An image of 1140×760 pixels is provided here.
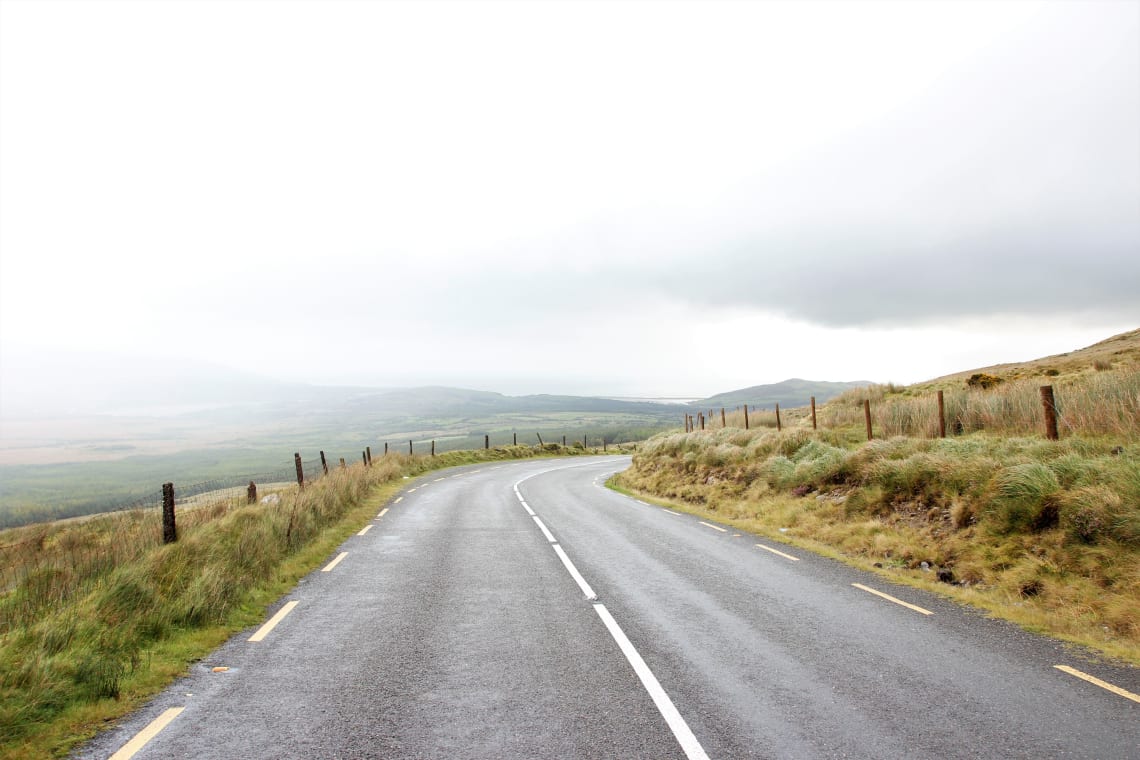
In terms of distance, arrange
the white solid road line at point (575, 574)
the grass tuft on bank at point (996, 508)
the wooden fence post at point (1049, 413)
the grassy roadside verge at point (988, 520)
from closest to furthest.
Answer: the grassy roadside verge at point (988, 520)
the grass tuft on bank at point (996, 508)
the white solid road line at point (575, 574)
the wooden fence post at point (1049, 413)

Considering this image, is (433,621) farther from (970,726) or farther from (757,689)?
(970,726)

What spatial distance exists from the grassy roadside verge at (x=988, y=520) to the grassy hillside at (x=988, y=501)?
0.9 inches

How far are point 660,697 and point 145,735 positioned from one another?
159 inches

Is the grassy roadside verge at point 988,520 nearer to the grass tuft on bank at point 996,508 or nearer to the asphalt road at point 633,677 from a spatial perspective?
the grass tuft on bank at point 996,508

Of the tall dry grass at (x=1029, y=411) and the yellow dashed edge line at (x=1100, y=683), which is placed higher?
the tall dry grass at (x=1029, y=411)

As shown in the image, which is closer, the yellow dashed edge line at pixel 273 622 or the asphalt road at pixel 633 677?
the asphalt road at pixel 633 677

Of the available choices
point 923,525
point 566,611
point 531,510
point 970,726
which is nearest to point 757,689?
point 970,726

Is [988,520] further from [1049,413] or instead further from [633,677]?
[633,677]

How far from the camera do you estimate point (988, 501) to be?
970cm

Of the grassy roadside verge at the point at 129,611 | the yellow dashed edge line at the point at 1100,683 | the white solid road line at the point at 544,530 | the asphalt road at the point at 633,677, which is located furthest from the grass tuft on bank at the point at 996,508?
the grassy roadside verge at the point at 129,611

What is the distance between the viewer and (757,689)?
16.4 feet

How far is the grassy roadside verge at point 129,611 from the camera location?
4.65m

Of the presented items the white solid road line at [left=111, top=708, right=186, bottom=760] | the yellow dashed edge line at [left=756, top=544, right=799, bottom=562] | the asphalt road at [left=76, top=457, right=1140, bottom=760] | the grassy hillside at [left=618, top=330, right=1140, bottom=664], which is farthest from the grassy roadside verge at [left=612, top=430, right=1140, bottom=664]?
the white solid road line at [left=111, top=708, right=186, bottom=760]

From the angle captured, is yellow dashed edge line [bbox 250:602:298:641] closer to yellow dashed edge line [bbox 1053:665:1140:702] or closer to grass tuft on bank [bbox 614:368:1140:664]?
yellow dashed edge line [bbox 1053:665:1140:702]
